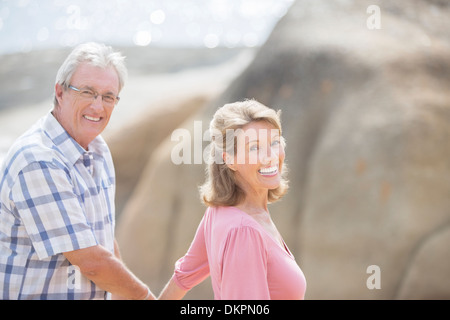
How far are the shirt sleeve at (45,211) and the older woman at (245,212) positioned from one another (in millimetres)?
423

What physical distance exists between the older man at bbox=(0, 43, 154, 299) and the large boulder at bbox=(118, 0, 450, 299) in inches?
97.1

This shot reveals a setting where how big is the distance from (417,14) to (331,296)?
243cm

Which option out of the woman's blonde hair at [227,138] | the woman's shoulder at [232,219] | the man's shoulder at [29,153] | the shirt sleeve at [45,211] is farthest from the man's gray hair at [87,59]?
the woman's shoulder at [232,219]

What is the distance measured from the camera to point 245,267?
162 cm

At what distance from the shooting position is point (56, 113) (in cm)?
228

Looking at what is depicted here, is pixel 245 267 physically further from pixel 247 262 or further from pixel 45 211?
pixel 45 211

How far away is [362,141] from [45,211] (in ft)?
9.74

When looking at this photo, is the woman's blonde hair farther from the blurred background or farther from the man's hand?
the blurred background

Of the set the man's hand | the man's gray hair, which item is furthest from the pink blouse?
the man's gray hair

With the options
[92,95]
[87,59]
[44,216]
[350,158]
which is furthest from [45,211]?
[350,158]

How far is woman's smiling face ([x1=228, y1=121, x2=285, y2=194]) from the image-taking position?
1.80 meters
